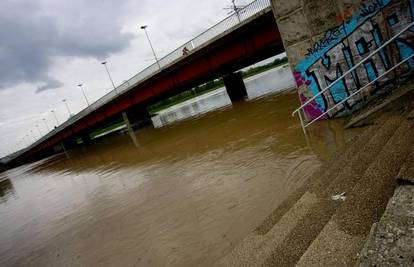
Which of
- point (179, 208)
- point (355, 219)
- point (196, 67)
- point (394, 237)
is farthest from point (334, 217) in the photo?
point (196, 67)

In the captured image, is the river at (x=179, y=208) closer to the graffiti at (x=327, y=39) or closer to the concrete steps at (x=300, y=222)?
the concrete steps at (x=300, y=222)

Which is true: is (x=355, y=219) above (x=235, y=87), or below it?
below

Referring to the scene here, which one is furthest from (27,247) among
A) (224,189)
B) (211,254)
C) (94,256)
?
(211,254)

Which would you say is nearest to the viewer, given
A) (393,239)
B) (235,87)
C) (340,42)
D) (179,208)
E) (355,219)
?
(393,239)

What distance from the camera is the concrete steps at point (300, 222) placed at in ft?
11.2

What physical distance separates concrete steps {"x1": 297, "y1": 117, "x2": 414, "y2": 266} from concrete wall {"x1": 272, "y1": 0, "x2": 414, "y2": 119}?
22.4 ft

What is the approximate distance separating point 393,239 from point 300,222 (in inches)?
63.1

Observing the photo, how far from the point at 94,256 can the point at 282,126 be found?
30.8 feet

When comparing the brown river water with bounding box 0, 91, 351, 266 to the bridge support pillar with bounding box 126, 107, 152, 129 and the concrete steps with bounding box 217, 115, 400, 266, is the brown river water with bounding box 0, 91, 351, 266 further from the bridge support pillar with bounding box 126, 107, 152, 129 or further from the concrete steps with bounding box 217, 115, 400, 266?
the bridge support pillar with bounding box 126, 107, 152, 129

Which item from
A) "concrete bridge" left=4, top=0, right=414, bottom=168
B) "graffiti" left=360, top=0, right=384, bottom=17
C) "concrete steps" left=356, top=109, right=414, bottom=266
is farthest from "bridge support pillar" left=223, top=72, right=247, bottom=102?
"concrete steps" left=356, top=109, right=414, bottom=266

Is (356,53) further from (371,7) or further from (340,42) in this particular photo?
(371,7)

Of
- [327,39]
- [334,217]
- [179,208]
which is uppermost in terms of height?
[327,39]

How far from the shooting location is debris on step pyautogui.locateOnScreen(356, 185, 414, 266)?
2.07 meters

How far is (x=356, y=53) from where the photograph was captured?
974 centimetres
